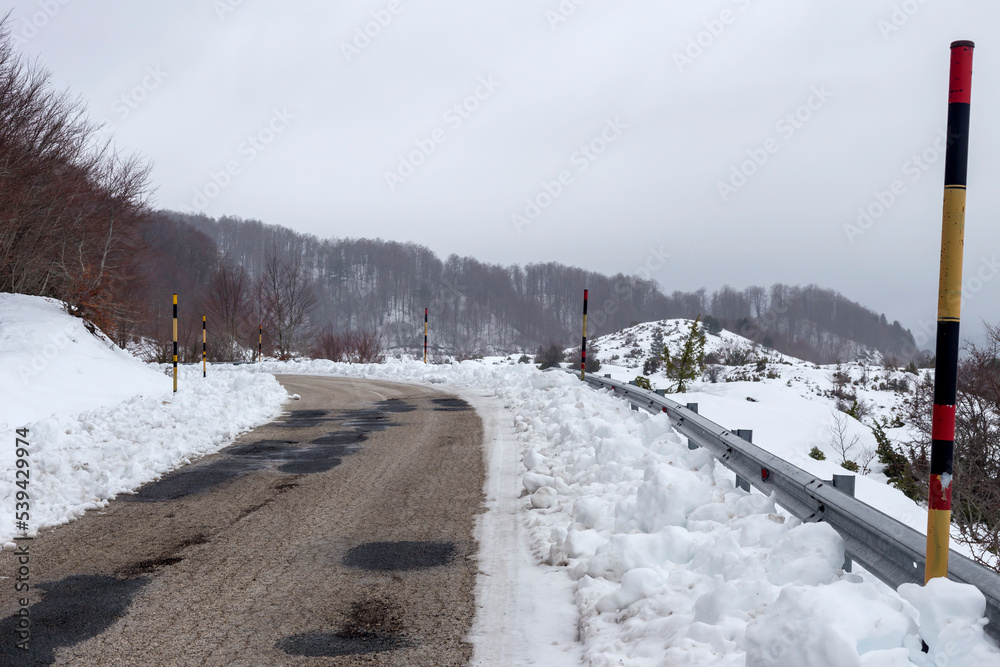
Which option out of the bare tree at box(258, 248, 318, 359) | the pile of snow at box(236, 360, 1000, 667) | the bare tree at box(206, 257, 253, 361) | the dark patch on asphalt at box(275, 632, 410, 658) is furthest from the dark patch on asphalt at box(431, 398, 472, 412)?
the bare tree at box(258, 248, 318, 359)

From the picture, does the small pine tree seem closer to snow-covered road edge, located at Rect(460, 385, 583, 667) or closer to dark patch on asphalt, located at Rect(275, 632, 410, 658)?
snow-covered road edge, located at Rect(460, 385, 583, 667)

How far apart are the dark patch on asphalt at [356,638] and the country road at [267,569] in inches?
0.5

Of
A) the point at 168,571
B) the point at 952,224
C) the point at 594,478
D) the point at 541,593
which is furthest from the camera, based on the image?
the point at 594,478

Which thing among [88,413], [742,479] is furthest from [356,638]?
[88,413]

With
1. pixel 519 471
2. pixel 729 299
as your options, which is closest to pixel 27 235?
pixel 519 471

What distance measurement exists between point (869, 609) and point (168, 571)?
14.5 feet

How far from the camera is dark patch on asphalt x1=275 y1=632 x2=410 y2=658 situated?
3670mm

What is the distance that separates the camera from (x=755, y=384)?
25.5 meters

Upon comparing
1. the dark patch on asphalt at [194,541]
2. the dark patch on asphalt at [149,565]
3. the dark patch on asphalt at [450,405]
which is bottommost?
the dark patch on asphalt at [149,565]

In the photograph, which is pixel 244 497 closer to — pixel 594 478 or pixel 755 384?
pixel 594 478

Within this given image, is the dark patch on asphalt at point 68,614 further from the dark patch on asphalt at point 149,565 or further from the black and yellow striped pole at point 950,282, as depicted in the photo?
the black and yellow striped pole at point 950,282

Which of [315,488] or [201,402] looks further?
[201,402]

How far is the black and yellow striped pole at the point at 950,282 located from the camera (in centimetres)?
317

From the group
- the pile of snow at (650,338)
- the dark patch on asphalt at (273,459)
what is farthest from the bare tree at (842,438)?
the pile of snow at (650,338)
